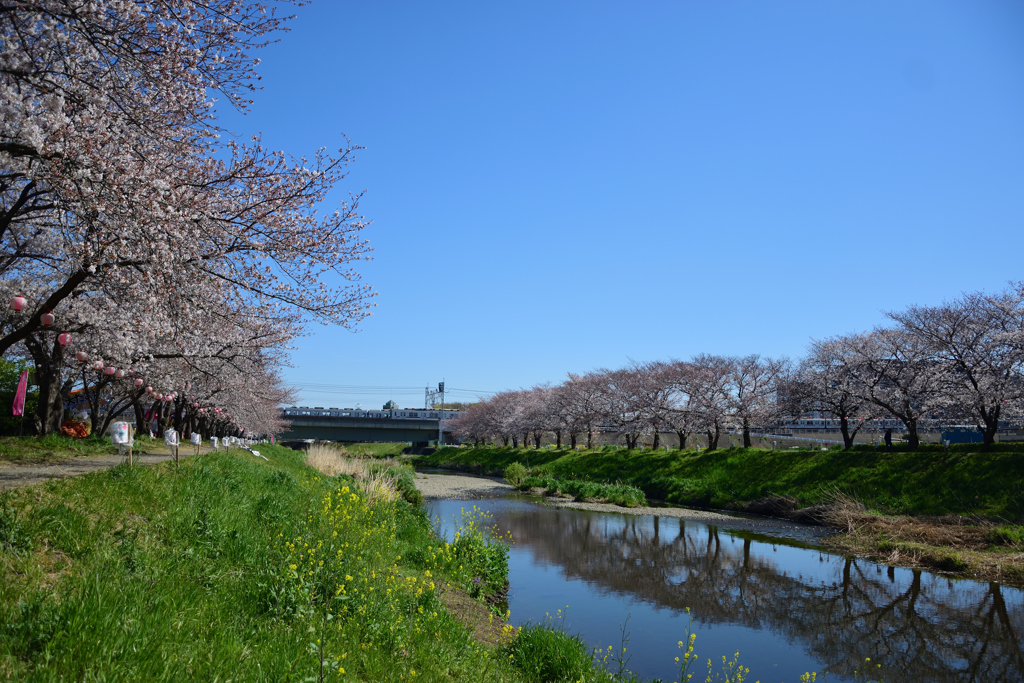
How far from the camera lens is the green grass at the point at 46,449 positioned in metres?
13.9

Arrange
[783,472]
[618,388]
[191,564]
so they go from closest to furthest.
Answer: [191,564], [783,472], [618,388]

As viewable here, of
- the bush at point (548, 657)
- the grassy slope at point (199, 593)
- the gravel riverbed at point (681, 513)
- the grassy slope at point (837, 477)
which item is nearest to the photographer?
the grassy slope at point (199, 593)

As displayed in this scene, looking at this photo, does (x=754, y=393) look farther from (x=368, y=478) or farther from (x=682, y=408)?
(x=368, y=478)

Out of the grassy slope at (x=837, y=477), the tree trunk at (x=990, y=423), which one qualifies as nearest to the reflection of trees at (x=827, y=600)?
the grassy slope at (x=837, y=477)

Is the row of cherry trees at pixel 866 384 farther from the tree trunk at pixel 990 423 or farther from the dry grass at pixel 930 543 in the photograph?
the dry grass at pixel 930 543

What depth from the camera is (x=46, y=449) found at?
15.5 meters

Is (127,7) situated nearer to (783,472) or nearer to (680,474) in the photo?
(783,472)

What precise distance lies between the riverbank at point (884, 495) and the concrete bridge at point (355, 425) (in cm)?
5112

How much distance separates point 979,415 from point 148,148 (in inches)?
1317

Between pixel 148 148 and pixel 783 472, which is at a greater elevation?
pixel 148 148

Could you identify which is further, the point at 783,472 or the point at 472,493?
the point at 472,493

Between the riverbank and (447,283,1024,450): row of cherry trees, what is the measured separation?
2.77m

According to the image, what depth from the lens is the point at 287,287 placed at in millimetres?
10594

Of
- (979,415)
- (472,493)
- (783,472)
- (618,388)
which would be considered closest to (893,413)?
(979,415)
